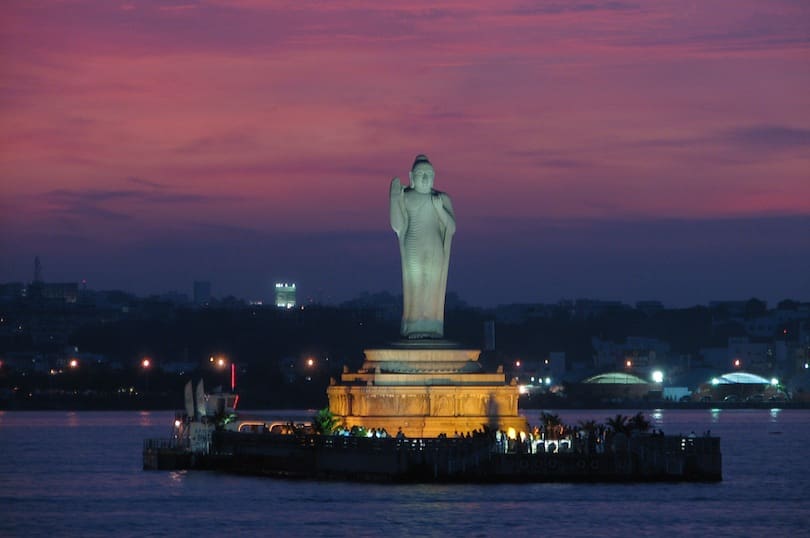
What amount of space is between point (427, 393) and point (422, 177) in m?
4.98

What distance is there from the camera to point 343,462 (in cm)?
4922

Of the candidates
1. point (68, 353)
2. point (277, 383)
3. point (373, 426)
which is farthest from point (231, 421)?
point (68, 353)

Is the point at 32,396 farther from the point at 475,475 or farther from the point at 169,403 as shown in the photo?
the point at 475,475

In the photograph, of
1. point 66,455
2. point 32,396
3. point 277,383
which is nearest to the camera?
point 66,455

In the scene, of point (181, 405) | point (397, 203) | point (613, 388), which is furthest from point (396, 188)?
point (613, 388)

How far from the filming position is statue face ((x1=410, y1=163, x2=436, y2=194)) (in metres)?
51.8

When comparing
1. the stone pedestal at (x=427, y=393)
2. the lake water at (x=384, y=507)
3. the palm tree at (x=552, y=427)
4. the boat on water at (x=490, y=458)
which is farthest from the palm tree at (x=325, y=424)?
the palm tree at (x=552, y=427)

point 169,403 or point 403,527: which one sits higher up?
point 169,403

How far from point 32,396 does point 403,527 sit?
11251 centimetres

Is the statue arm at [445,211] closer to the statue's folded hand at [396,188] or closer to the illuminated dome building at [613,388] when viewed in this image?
the statue's folded hand at [396,188]

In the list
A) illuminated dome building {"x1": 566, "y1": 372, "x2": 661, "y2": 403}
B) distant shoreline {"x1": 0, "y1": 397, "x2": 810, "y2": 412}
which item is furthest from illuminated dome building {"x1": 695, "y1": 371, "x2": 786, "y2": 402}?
illuminated dome building {"x1": 566, "y1": 372, "x2": 661, "y2": 403}

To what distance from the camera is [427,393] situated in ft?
165

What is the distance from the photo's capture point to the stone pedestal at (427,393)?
5038 cm

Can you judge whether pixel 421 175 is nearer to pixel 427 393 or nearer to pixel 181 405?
pixel 427 393
